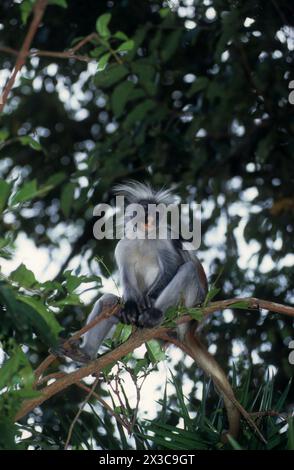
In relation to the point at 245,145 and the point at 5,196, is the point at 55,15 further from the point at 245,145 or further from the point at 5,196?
the point at 5,196

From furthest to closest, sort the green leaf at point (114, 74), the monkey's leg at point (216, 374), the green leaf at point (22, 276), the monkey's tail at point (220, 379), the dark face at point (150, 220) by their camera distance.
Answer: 1. the dark face at point (150, 220)
2. the monkey's leg at point (216, 374)
3. the monkey's tail at point (220, 379)
4. the green leaf at point (114, 74)
5. the green leaf at point (22, 276)

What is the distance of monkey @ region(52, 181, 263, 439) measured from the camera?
3.47 meters

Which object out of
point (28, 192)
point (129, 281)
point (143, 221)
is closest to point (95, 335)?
point (129, 281)

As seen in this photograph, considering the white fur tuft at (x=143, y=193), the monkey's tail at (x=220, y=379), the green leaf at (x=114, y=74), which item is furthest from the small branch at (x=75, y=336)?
the white fur tuft at (x=143, y=193)

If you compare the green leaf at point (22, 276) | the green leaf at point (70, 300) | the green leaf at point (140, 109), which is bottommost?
the green leaf at point (70, 300)

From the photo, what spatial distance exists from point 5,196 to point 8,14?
3248 millimetres

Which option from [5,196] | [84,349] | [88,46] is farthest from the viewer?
[88,46]

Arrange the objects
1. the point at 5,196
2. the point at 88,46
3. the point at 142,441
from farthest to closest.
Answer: the point at 88,46
the point at 142,441
the point at 5,196

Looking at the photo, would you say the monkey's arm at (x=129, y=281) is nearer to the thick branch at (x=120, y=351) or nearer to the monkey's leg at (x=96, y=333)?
the monkey's leg at (x=96, y=333)

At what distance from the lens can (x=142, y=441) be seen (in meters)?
3.31

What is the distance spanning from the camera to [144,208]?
4.27m

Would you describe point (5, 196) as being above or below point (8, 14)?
below

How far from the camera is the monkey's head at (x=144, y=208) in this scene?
13.7 ft
